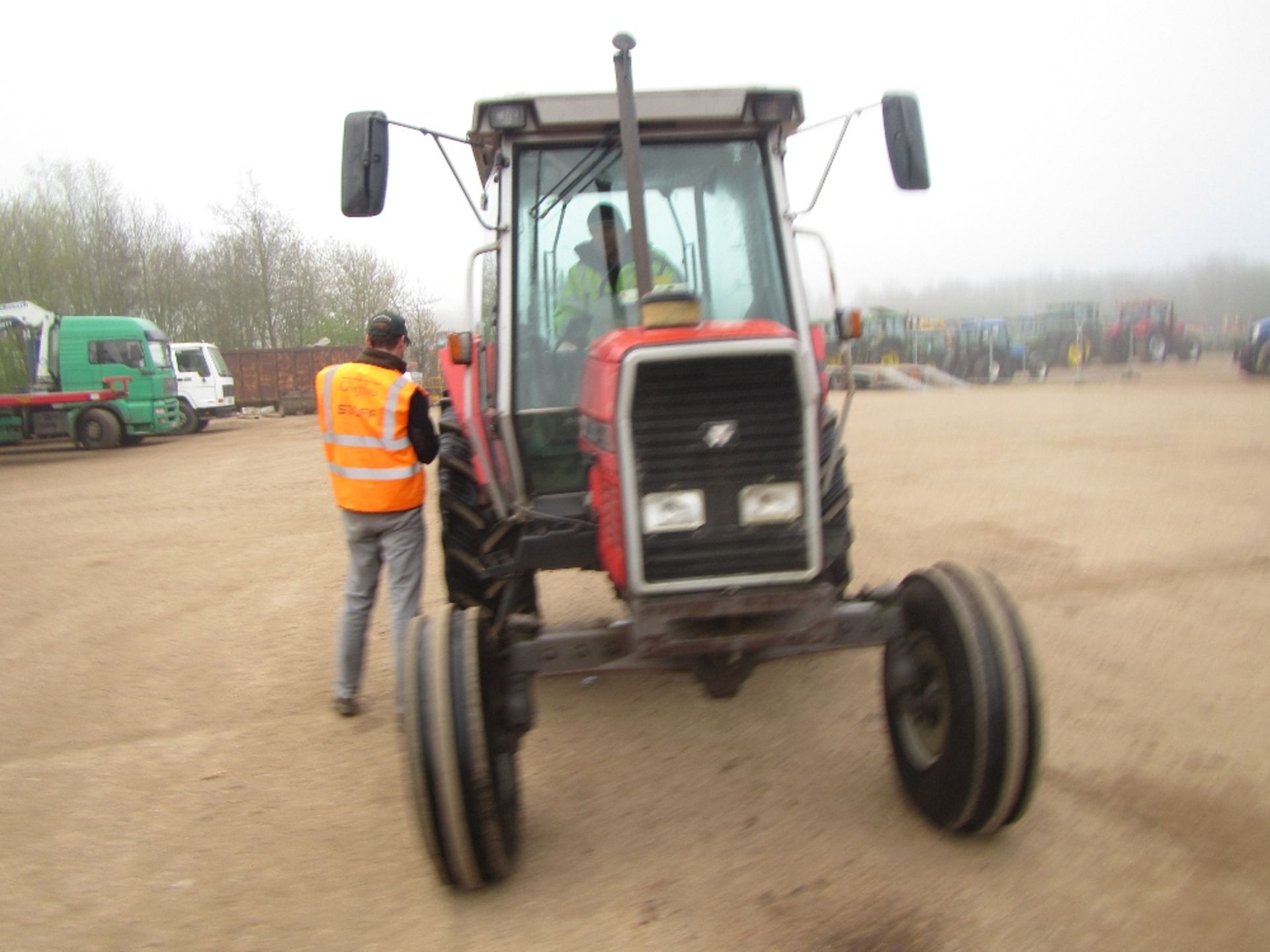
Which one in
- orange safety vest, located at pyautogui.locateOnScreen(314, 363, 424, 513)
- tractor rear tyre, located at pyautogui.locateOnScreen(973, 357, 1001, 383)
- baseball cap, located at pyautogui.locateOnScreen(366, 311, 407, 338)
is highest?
tractor rear tyre, located at pyautogui.locateOnScreen(973, 357, 1001, 383)

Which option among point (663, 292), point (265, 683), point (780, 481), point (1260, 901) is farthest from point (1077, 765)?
point (265, 683)

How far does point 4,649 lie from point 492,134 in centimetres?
435

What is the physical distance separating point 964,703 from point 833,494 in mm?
1083

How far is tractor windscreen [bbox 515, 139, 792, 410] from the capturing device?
4008mm

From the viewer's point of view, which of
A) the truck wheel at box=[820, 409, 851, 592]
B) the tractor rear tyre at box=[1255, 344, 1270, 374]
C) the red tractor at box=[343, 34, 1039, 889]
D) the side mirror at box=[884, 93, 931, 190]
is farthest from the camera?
the tractor rear tyre at box=[1255, 344, 1270, 374]

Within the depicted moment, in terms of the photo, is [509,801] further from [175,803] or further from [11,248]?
[11,248]

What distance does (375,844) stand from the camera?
3.39 metres

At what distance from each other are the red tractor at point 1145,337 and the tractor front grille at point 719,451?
27.0 m

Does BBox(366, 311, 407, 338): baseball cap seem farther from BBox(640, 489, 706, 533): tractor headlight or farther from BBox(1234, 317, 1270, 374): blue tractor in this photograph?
BBox(1234, 317, 1270, 374): blue tractor

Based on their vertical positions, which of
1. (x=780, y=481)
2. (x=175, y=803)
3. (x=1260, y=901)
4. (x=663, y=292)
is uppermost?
(x=663, y=292)

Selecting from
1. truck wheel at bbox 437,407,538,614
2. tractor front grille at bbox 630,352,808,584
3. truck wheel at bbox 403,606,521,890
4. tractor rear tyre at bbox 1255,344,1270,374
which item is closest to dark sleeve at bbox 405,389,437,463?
truck wheel at bbox 437,407,538,614

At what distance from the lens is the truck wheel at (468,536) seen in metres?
4.30

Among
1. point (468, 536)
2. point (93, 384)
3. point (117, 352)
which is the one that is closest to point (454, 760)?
point (468, 536)

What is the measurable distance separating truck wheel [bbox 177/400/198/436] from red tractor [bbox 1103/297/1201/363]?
23823 millimetres
